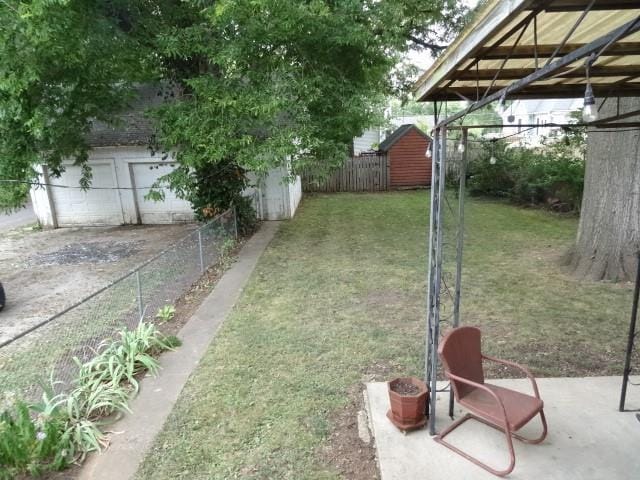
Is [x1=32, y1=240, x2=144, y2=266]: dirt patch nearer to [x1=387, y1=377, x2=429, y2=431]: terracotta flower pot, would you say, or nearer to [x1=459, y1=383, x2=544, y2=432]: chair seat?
[x1=387, y1=377, x2=429, y2=431]: terracotta flower pot

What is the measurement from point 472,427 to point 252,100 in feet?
20.3

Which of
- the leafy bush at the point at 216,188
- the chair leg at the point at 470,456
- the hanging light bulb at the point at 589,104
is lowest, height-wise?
the chair leg at the point at 470,456

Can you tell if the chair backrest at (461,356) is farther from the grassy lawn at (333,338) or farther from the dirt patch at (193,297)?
the dirt patch at (193,297)

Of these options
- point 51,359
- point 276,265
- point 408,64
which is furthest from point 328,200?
point 51,359

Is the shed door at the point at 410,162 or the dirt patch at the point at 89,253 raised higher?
the shed door at the point at 410,162

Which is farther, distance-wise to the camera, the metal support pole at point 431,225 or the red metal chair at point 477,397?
the metal support pole at point 431,225

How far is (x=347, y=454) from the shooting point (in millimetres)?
3291

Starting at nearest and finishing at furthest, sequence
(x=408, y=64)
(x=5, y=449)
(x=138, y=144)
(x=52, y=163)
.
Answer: (x=5, y=449) → (x=52, y=163) → (x=138, y=144) → (x=408, y=64)

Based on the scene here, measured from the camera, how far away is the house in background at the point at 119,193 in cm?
1380

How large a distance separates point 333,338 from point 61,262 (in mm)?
7652

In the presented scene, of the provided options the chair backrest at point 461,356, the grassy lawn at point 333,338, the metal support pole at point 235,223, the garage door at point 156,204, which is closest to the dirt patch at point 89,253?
the metal support pole at point 235,223

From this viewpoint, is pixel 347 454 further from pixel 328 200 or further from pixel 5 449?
pixel 328 200

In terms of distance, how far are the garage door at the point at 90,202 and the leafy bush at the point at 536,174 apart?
1201 cm

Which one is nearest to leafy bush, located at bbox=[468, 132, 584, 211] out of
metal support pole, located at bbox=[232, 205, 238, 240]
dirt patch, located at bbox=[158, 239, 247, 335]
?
metal support pole, located at bbox=[232, 205, 238, 240]
